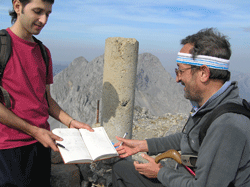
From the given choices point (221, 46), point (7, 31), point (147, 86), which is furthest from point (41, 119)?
point (147, 86)

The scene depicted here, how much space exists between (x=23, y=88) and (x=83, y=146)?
89 centimetres

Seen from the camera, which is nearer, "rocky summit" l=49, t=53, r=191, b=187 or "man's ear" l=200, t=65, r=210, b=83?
"man's ear" l=200, t=65, r=210, b=83

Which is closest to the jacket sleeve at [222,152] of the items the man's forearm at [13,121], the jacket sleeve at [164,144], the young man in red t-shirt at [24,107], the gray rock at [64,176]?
the jacket sleeve at [164,144]

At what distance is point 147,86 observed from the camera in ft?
104

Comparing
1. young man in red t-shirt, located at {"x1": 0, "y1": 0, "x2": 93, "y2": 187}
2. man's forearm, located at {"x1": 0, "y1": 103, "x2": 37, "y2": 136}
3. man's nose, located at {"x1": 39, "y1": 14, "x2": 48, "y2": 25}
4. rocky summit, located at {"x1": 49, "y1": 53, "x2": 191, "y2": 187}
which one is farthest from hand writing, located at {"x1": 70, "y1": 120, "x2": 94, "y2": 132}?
rocky summit, located at {"x1": 49, "y1": 53, "x2": 191, "y2": 187}

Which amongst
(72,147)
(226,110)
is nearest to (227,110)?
(226,110)

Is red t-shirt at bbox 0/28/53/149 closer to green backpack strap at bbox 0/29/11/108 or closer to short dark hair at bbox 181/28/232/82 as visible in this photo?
green backpack strap at bbox 0/29/11/108

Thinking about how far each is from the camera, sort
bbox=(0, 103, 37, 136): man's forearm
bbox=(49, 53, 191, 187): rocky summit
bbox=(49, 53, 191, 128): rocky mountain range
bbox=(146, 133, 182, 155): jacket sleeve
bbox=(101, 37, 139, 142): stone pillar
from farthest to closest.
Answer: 1. bbox=(49, 53, 191, 128): rocky mountain range
2. bbox=(49, 53, 191, 187): rocky summit
3. bbox=(101, 37, 139, 142): stone pillar
4. bbox=(146, 133, 182, 155): jacket sleeve
5. bbox=(0, 103, 37, 136): man's forearm

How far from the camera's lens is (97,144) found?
99.5 inches

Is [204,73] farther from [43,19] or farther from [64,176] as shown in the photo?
[64,176]

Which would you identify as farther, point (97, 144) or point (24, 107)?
point (97, 144)

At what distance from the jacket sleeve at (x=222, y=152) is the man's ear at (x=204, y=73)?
1.59 feet

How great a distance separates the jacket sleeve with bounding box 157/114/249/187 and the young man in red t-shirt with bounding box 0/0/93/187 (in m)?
1.48

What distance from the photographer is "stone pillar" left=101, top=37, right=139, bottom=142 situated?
425cm
